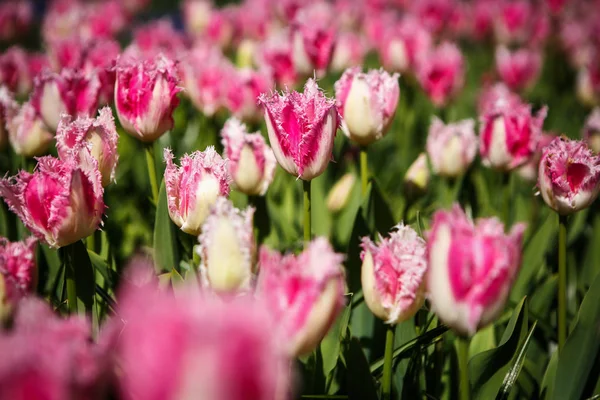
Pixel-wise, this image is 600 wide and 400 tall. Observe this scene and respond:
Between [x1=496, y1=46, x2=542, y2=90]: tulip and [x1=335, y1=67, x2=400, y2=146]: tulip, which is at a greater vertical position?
[x1=496, y1=46, x2=542, y2=90]: tulip

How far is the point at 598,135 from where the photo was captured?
5.94 ft

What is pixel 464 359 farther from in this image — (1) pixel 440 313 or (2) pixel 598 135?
(2) pixel 598 135

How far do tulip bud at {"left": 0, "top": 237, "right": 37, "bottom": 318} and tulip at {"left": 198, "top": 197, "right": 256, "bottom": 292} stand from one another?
0.28 metres

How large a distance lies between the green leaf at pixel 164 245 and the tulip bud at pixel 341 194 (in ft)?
1.83

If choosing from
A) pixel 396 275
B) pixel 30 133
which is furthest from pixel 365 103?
pixel 30 133

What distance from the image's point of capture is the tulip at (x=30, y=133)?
138cm

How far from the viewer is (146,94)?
1197mm

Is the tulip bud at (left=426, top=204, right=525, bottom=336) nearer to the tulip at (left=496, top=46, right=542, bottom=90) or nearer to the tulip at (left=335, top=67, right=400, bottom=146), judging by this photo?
the tulip at (left=335, top=67, right=400, bottom=146)

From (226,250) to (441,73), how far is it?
185cm

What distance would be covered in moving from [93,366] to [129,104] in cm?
78

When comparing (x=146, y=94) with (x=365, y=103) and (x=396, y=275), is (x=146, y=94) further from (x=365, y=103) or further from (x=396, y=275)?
(x=396, y=275)

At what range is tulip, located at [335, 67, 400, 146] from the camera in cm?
126

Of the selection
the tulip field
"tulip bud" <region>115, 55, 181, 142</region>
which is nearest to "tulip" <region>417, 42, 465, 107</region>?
the tulip field

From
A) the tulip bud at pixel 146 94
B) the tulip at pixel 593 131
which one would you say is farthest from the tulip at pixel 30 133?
the tulip at pixel 593 131
